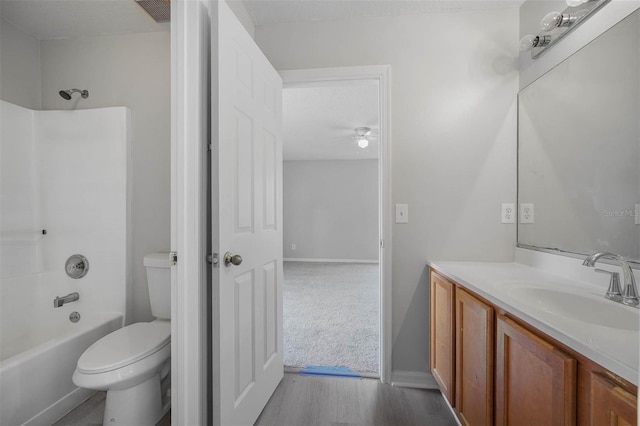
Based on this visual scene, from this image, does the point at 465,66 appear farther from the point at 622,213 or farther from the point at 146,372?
the point at 146,372

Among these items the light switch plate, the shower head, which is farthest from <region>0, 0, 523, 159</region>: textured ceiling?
the light switch plate

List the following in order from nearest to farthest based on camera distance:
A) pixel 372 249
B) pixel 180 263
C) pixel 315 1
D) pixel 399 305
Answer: pixel 180 263 → pixel 315 1 → pixel 399 305 → pixel 372 249

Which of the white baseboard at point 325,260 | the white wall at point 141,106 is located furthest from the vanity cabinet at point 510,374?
the white baseboard at point 325,260

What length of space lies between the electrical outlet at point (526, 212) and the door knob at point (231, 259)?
1718mm

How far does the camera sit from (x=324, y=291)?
406 centimetres

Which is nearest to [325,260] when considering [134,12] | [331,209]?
[331,209]

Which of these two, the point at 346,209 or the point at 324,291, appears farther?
the point at 346,209

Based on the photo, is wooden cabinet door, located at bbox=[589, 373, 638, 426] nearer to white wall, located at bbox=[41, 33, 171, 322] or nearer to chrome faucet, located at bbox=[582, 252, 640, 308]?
chrome faucet, located at bbox=[582, 252, 640, 308]

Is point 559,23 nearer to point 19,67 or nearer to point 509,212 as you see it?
point 509,212

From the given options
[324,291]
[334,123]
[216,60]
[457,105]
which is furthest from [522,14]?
[324,291]

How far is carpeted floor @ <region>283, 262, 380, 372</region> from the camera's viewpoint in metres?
2.14

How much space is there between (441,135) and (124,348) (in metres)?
2.18

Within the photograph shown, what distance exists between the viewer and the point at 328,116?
141 inches

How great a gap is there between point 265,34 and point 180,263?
5.59 feet
